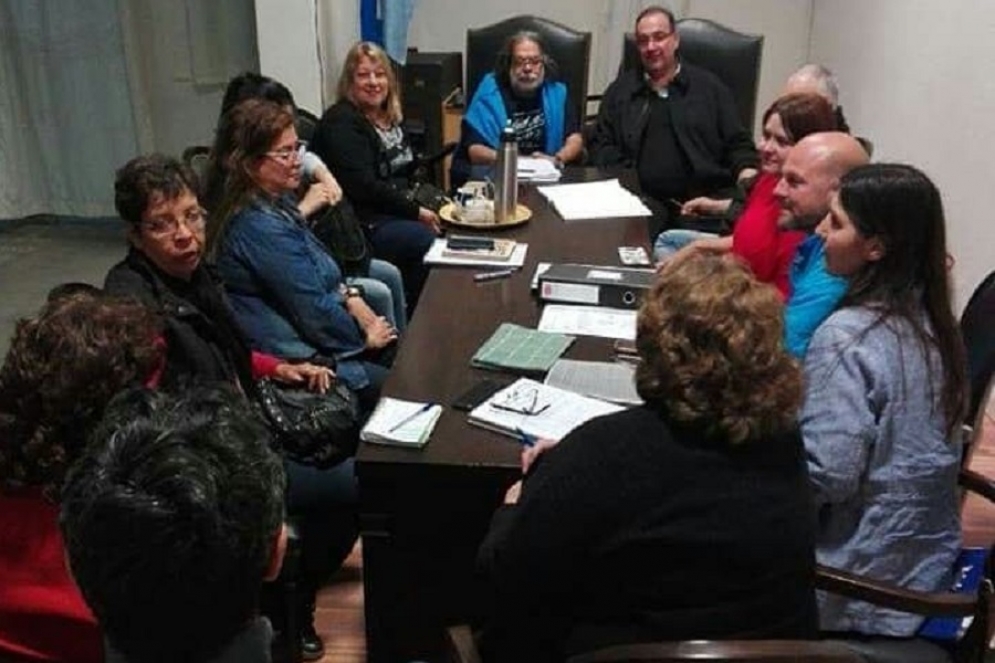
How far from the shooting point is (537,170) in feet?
11.5

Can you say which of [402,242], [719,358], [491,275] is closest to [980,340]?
[719,358]

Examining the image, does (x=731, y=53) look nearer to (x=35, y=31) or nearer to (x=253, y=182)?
(x=253, y=182)

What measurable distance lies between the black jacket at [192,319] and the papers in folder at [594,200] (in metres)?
1.28

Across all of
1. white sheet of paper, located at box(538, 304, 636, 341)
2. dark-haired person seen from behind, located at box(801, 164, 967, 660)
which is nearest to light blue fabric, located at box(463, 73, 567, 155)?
white sheet of paper, located at box(538, 304, 636, 341)

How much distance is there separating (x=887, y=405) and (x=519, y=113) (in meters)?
2.61

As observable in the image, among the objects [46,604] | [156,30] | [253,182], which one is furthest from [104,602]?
[156,30]

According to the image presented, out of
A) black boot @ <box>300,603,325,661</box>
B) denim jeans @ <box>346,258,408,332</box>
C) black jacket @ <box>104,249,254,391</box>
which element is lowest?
black boot @ <box>300,603,325,661</box>

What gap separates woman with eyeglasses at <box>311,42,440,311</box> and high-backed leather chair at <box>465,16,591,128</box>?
3.50 feet

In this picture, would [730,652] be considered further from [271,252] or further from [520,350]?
[271,252]

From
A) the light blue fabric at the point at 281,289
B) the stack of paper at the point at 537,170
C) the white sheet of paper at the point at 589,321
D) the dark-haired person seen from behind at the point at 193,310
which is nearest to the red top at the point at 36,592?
the dark-haired person seen from behind at the point at 193,310

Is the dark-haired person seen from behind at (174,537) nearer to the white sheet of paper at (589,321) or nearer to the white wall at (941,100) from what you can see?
the white sheet of paper at (589,321)

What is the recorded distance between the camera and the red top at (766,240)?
2289mm

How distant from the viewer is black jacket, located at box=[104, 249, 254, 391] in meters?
1.77

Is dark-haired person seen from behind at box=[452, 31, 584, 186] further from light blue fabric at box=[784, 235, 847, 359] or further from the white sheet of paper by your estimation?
light blue fabric at box=[784, 235, 847, 359]
